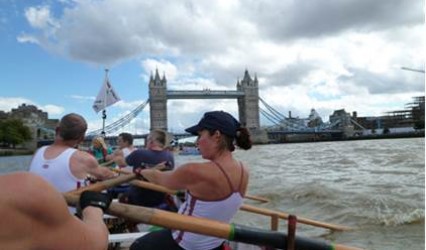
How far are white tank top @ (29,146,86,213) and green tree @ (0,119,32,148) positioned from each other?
95.0 m

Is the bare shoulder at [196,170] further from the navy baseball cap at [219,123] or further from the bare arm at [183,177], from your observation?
the navy baseball cap at [219,123]

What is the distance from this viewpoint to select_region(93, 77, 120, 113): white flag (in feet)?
49.8

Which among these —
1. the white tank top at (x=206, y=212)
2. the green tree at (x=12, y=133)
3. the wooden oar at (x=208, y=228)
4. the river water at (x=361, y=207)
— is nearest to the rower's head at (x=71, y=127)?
the white tank top at (x=206, y=212)

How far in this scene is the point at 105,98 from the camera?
1523 centimetres

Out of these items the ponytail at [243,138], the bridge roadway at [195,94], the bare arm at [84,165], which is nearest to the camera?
the ponytail at [243,138]

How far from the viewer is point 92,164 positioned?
151 inches

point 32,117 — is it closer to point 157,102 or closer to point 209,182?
point 157,102

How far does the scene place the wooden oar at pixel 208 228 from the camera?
7.56 ft

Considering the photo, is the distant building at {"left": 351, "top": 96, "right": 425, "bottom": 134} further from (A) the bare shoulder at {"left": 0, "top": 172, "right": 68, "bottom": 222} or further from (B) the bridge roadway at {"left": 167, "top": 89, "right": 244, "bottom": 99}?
(A) the bare shoulder at {"left": 0, "top": 172, "right": 68, "bottom": 222}

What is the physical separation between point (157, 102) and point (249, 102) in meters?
25.3

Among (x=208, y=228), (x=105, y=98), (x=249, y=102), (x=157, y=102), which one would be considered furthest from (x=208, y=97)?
(x=208, y=228)

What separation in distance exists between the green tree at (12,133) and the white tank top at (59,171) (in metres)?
95.0

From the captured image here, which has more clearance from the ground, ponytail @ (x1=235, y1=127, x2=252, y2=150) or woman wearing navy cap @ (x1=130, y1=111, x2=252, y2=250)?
ponytail @ (x1=235, y1=127, x2=252, y2=150)

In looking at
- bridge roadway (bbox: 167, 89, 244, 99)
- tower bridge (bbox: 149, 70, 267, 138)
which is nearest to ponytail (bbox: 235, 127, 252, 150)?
tower bridge (bbox: 149, 70, 267, 138)
